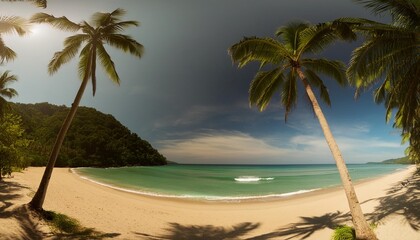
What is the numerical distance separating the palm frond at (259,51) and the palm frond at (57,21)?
22.9ft

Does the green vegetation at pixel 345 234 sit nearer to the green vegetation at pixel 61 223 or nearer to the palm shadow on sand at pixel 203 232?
the palm shadow on sand at pixel 203 232

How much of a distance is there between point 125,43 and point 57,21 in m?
2.83

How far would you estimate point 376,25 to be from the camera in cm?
829

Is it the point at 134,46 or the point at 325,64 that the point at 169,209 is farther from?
the point at 325,64

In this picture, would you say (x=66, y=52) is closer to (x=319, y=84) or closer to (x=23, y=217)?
(x=23, y=217)

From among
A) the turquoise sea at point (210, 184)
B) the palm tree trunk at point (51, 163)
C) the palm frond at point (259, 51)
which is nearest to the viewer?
the palm frond at point (259, 51)

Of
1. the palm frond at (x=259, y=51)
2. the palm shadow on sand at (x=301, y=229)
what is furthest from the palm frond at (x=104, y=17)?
the palm shadow on sand at (x=301, y=229)

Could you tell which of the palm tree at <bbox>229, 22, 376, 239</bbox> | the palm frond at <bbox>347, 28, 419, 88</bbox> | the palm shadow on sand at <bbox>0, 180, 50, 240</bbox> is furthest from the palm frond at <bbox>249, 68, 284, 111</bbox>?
the palm shadow on sand at <bbox>0, 180, 50, 240</bbox>

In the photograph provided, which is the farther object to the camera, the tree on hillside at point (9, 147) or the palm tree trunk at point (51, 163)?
the tree on hillside at point (9, 147)

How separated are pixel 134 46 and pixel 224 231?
9716 millimetres

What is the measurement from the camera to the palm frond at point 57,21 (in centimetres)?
1082

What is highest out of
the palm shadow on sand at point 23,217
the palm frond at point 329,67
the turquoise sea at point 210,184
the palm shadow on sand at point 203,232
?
the palm frond at point 329,67

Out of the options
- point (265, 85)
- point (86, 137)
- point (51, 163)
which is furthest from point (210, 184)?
point (86, 137)

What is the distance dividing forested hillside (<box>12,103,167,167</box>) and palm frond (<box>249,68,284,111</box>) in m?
64.1
